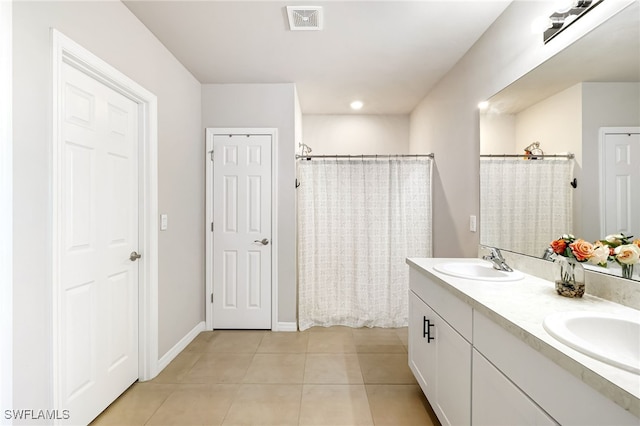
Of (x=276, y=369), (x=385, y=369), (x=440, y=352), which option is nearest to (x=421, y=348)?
(x=440, y=352)

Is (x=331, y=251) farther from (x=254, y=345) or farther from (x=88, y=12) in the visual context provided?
(x=88, y=12)

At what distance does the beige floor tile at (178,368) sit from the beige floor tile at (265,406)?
528mm

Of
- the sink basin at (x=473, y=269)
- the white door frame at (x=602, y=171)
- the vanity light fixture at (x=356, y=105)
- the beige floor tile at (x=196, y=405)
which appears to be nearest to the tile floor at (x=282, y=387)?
the beige floor tile at (x=196, y=405)

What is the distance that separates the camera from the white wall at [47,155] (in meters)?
1.24

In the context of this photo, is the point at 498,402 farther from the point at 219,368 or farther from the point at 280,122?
the point at 280,122

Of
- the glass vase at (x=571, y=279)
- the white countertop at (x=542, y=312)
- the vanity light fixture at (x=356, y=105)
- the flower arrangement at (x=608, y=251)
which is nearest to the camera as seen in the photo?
Result: the white countertop at (x=542, y=312)

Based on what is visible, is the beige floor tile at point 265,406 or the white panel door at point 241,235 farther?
the white panel door at point 241,235

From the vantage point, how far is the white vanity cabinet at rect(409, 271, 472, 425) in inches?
50.6

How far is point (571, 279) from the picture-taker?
4.12 feet

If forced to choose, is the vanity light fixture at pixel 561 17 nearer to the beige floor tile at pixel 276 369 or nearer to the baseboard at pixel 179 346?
the beige floor tile at pixel 276 369

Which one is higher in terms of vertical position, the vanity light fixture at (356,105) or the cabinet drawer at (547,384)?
the vanity light fixture at (356,105)

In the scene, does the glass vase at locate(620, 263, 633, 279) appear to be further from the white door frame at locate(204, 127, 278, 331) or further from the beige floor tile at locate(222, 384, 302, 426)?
the white door frame at locate(204, 127, 278, 331)

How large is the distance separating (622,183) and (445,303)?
0.87 m

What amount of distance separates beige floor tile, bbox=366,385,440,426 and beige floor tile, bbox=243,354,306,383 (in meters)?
0.55
